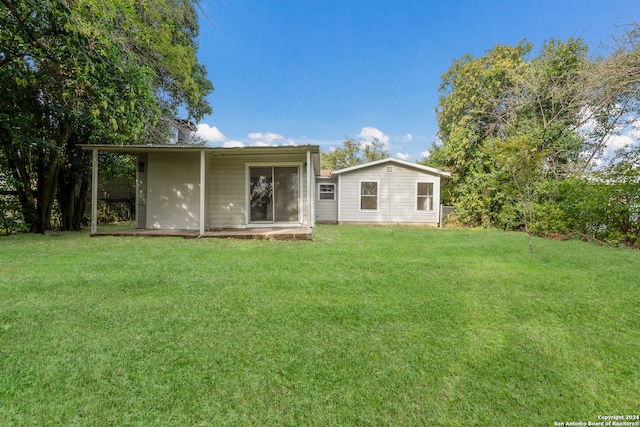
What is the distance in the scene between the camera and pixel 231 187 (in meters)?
8.70

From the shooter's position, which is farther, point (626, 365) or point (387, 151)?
point (387, 151)

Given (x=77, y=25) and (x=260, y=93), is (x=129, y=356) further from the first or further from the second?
(x=260, y=93)

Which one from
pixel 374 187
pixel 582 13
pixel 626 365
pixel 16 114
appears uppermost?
pixel 582 13

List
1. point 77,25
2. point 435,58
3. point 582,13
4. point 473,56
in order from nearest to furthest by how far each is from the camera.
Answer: point 77,25
point 582,13
point 473,56
point 435,58

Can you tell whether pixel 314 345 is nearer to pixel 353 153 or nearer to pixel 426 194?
pixel 426 194

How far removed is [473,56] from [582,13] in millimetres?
5767

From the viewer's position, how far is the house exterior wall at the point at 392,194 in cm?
1234

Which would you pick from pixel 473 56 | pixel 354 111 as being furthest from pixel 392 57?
pixel 354 111

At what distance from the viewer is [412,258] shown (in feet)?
16.3

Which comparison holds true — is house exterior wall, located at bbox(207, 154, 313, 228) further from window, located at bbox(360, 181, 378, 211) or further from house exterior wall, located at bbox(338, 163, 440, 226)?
window, located at bbox(360, 181, 378, 211)

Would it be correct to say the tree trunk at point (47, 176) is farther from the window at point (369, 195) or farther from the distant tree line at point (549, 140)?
the distant tree line at point (549, 140)

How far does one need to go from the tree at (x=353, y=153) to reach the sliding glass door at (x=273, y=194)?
67.3 feet

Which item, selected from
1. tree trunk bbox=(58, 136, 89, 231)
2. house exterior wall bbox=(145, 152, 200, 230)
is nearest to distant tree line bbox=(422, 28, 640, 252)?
house exterior wall bbox=(145, 152, 200, 230)

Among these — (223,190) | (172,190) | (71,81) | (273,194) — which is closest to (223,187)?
(223,190)
